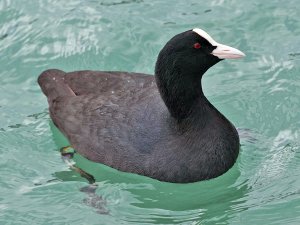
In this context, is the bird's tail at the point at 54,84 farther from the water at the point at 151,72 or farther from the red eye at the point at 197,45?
the red eye at the point at 197,45

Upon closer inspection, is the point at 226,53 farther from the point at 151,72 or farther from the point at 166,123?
the point at 151,72

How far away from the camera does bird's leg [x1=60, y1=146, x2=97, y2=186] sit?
863 cm

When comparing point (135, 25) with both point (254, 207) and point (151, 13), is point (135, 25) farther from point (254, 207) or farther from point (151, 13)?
point (254, 207)

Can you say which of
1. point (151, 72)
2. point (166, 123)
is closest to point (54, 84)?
point (151, 72)

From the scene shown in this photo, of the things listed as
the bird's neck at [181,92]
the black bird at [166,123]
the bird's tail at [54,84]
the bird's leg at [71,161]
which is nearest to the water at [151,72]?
the bird's leg at [71,161]

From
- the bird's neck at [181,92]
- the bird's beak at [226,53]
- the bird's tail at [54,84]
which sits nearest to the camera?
the bird's beak at [226,53]

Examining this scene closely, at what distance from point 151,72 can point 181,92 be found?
5.81 ft

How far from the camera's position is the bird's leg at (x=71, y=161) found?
863cm

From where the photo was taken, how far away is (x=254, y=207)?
8070 mm

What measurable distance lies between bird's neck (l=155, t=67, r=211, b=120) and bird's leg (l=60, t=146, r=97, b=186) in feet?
3.33

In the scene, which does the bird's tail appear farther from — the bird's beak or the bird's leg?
the bird's beak

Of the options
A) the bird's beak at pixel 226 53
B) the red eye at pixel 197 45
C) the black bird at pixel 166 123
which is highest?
the red eye at pixel 197 45

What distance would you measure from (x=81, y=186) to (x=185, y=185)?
39.0 inches

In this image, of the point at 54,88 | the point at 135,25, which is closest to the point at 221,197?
the point at 54,88
